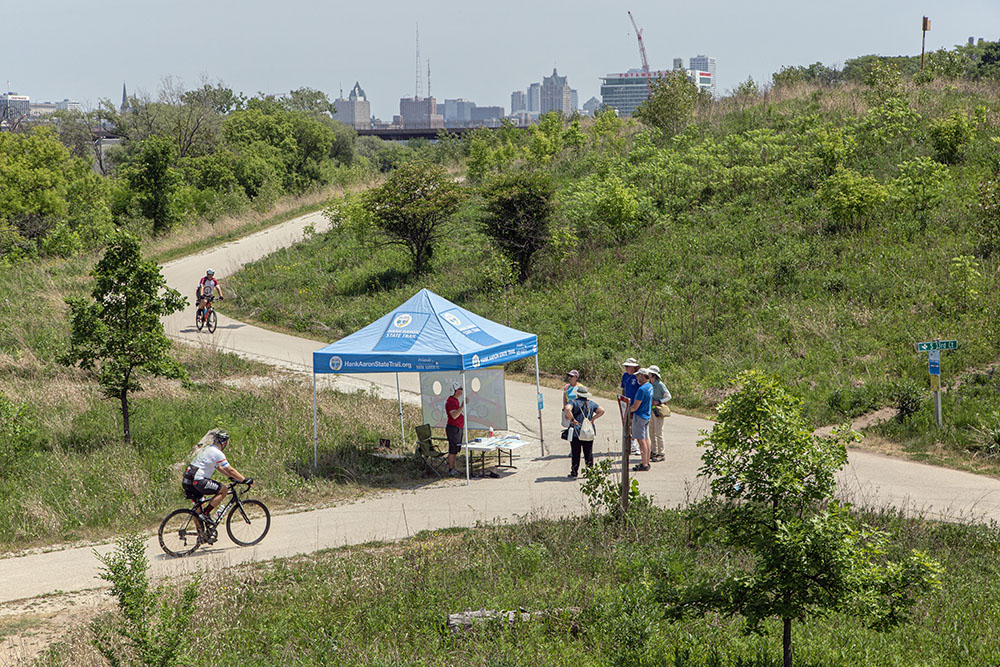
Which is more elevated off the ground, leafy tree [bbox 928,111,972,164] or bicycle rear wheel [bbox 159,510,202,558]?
leafy tree [bbox 928,111,972,164]

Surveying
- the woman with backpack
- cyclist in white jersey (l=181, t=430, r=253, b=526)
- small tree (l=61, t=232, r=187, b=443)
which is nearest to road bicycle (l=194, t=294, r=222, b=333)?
small tree (l=61, t=232, r=187, b=443)

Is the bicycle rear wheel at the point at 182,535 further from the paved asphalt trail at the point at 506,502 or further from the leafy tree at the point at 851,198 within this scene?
the leafy tree at the point at 851,198

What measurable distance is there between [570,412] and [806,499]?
23.2ft

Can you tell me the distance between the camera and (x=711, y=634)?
841 cm

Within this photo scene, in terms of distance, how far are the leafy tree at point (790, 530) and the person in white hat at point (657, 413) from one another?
6878 millimetres

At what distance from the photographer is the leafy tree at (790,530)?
6.53m

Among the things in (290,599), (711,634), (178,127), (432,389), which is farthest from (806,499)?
(178,127)

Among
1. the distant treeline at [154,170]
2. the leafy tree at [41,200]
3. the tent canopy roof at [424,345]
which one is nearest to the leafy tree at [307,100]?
the distant treeline at [154,170]

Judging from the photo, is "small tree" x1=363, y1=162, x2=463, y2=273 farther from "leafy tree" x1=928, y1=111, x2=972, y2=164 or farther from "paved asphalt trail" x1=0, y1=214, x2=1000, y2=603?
"leafy tree" x1=928, y1=111, x2=972, y2=164

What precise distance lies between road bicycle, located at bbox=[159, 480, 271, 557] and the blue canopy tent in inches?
85.5

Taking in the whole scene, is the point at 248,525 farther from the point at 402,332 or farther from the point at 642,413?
the point at 642,413

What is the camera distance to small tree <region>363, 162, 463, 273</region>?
94.1 ft

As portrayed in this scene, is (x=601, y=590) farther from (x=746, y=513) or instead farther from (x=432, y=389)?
(x=432, y=389)

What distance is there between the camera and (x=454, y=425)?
14469 mm
